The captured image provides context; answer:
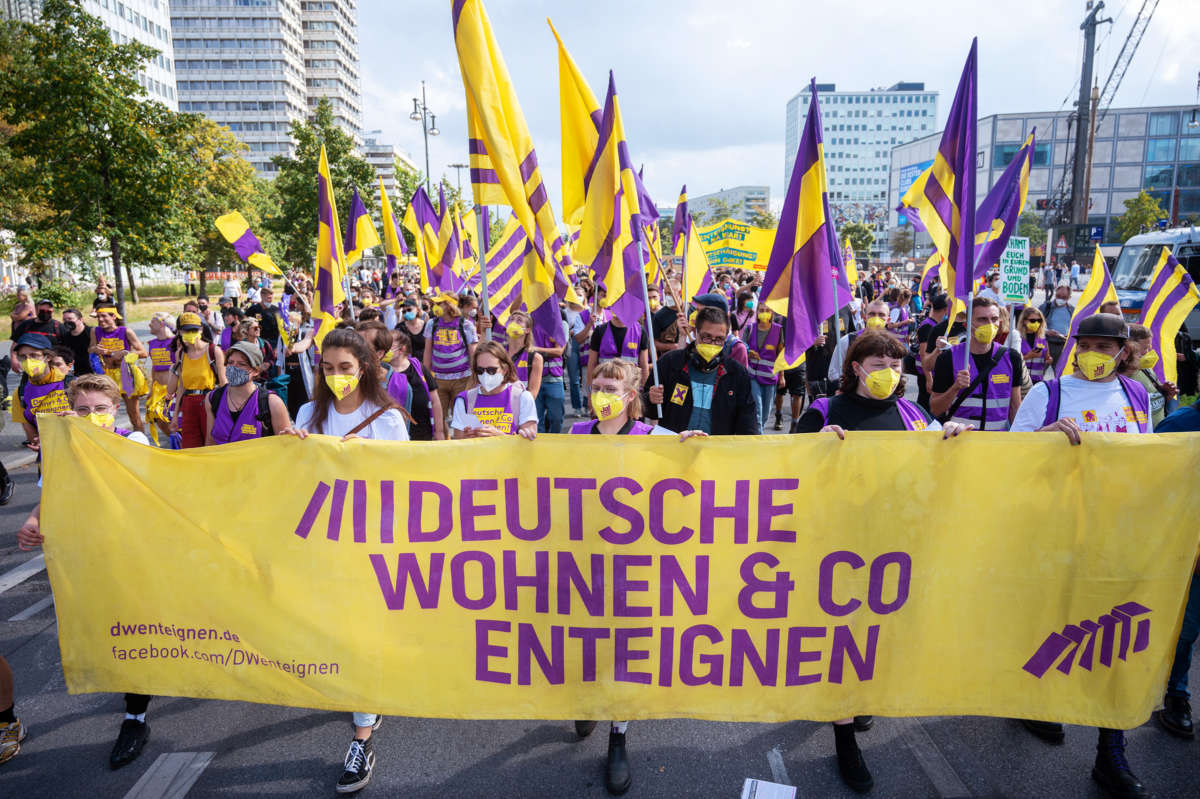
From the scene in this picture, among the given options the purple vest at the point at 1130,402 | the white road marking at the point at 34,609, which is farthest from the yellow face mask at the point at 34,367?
the purple vest at the point at 1130,402

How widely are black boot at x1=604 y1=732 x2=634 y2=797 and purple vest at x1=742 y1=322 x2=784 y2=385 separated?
18.7ft

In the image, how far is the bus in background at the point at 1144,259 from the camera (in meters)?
15.9

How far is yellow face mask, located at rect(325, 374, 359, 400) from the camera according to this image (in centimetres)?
352

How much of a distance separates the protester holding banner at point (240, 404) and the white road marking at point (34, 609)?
1.66m

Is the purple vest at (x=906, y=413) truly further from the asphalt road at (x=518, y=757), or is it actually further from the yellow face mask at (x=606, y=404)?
the asphalt road at (x=518, y=757)

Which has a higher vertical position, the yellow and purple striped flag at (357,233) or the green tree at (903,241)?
the green tree at (903,241)

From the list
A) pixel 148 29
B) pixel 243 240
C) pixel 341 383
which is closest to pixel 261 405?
pixel 341 383

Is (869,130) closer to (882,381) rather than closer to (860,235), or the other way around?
(860,235)

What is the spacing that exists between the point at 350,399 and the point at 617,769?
2.11 meters

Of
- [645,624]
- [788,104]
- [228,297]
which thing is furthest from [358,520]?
[788,104]

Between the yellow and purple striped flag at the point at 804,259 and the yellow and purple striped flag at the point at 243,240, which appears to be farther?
the yellow and purple striped flag at the point at 243,240

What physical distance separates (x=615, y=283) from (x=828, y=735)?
3.02 m

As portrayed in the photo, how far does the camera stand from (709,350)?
458 cm

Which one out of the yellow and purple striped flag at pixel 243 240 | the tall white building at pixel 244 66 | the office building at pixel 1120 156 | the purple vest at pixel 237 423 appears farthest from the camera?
the tall white building at pixel 244 66
